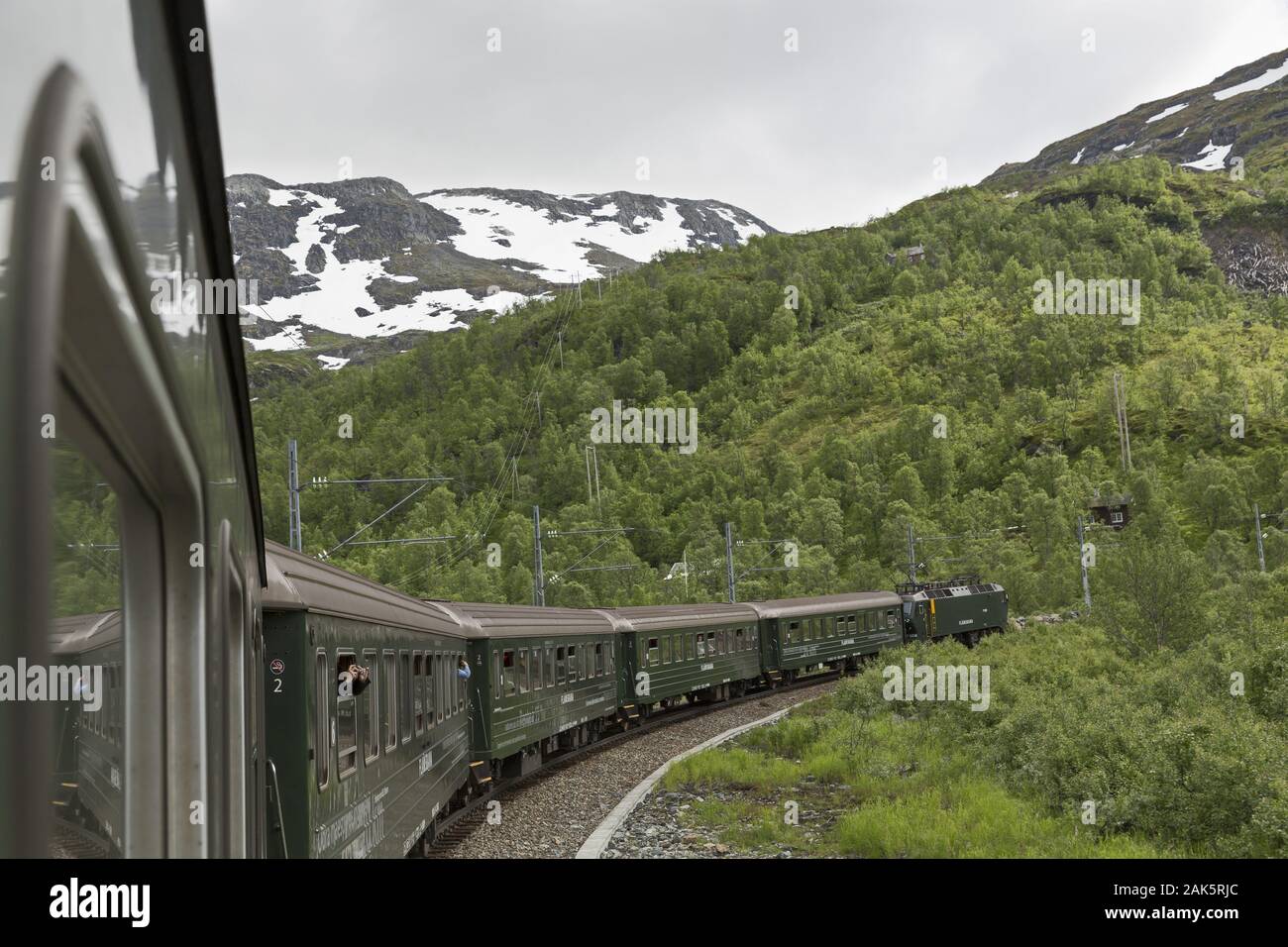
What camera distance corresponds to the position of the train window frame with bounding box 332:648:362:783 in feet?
24.9

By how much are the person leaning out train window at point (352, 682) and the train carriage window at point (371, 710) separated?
42 centimetres

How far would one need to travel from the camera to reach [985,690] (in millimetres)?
22531

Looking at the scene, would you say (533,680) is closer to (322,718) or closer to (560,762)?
(560,762)

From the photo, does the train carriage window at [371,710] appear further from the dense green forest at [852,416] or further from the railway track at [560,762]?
the dense green forest at [852,416]

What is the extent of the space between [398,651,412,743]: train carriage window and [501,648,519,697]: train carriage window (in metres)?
6.11

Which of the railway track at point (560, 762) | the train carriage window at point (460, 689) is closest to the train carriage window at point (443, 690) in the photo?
the train carriage window at point (460, 689)

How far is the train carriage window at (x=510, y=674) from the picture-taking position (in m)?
16.7

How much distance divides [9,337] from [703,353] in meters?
160

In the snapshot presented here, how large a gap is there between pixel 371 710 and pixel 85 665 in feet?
24.8

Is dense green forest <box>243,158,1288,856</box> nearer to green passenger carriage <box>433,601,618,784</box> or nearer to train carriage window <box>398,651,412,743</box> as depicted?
green passenger carriage <box>433,601,618,784</box>

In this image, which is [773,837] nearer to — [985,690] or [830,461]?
[985,690]
